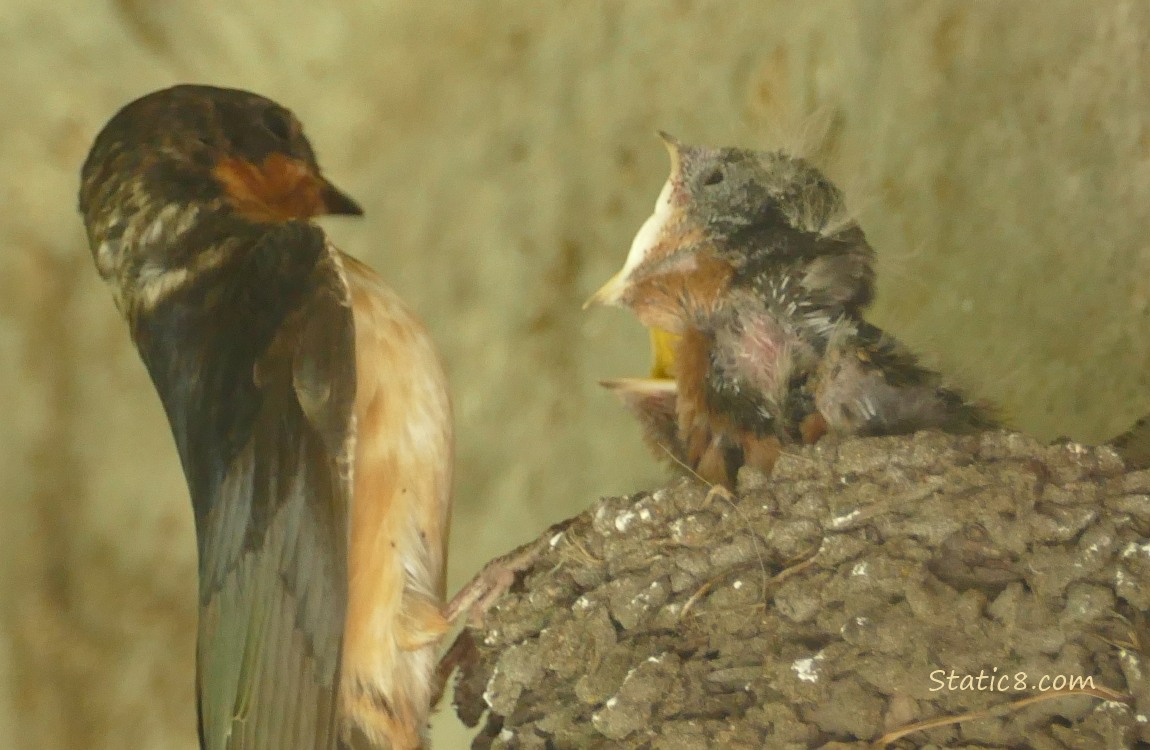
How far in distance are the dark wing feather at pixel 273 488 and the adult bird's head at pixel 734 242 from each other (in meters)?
0.52

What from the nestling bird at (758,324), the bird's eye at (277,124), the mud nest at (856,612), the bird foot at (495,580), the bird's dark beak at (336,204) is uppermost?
the bird's eye at (277,124)

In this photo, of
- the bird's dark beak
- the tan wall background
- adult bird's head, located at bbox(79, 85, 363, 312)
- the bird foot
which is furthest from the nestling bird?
adult bird's head, located at bbox(79, 85, 363, 312)

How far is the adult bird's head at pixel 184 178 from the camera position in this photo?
197 cm

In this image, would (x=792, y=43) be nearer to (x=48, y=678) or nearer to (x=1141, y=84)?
(x=1141, y=84)

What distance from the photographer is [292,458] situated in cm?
165

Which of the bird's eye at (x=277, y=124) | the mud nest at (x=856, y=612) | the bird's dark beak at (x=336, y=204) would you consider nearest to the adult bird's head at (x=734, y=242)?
the mud nest at (x=856, y=612)

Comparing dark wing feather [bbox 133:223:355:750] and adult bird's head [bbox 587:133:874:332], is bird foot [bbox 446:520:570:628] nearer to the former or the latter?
dark wing feather [bbox 133:223:355:750]

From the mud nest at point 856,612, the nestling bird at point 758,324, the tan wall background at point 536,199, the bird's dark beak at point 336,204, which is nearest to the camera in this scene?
the mud nest at point 856,612

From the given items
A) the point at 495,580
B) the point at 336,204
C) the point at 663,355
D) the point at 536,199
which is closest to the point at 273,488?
the point at 495,580

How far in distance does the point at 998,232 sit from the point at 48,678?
7.65ft

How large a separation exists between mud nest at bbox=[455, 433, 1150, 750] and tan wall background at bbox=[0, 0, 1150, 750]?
0.85m

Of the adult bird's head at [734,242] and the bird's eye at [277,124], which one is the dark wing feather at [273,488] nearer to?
the bird's eye at [277,124]

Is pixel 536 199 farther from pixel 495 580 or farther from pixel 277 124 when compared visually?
pixel 495 580

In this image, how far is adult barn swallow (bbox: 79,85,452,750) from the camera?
1.62m
